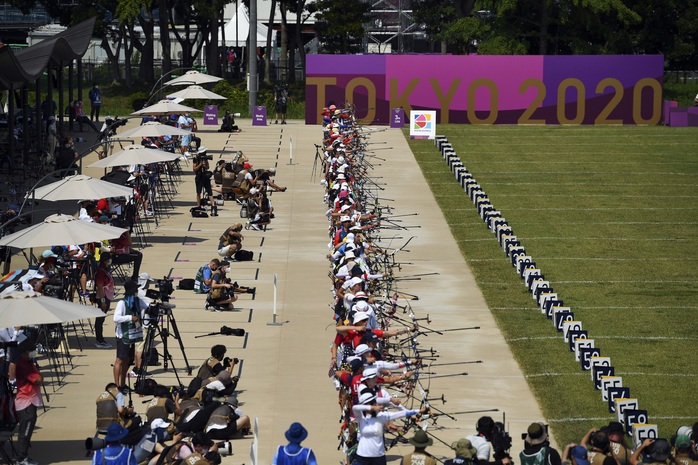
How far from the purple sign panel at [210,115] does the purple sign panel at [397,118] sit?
7216 mm

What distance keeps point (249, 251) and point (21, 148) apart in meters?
18.0

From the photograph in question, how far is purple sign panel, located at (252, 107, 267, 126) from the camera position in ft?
A: 183

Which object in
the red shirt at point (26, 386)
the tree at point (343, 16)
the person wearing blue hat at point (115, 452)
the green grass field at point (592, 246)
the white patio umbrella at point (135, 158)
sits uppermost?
the tree at point (343, 16)

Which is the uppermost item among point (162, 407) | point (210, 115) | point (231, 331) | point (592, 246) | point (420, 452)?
point (420, 452)

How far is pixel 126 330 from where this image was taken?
19484 millimetres

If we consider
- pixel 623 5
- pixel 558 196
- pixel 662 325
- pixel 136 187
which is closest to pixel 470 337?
pixel 662 325

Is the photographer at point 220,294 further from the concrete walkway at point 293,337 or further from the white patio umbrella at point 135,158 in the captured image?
the white patio umbrella at point 135,158

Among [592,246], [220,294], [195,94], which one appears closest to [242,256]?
[220,294]

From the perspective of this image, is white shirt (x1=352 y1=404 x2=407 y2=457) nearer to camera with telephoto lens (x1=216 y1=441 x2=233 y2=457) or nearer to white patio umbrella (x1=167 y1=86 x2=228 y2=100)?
camera with telephoto lens (x1=216 y1=441 x2=233 y2=457)

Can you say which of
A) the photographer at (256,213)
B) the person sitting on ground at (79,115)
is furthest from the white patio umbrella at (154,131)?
the person sitting on ground at (79,115)

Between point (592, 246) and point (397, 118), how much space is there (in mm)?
23813

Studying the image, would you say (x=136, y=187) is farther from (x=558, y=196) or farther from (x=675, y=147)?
(x=675, y=147)

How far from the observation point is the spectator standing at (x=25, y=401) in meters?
16.4

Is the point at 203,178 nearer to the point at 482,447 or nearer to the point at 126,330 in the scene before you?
the point at 126,330
